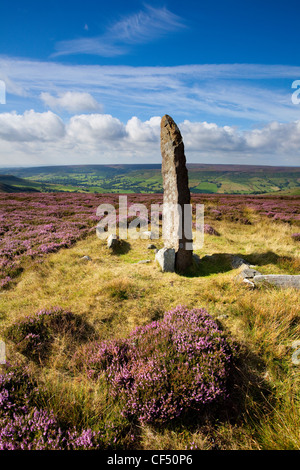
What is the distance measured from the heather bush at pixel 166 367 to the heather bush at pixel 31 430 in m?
0.80

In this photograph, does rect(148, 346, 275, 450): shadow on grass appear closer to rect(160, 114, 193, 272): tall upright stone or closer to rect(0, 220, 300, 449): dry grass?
rect(0, 220, 300, 449): dry grass

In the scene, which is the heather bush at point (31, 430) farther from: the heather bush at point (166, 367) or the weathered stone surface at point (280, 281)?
the weathered stone surface at point (280, 281)

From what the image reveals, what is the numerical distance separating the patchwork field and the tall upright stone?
1.12m

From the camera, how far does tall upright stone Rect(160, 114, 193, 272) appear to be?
8875mm

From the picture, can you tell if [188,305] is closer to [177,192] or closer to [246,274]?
[246,274]

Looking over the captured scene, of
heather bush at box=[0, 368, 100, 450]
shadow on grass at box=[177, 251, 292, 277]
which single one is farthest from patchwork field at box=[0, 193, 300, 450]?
shadow on grass at box=[177, 251, 292, 277]

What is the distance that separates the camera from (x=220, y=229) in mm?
15734

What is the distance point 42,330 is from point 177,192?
671 centimetres

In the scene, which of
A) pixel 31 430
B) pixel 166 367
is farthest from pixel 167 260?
pixel 31 430
